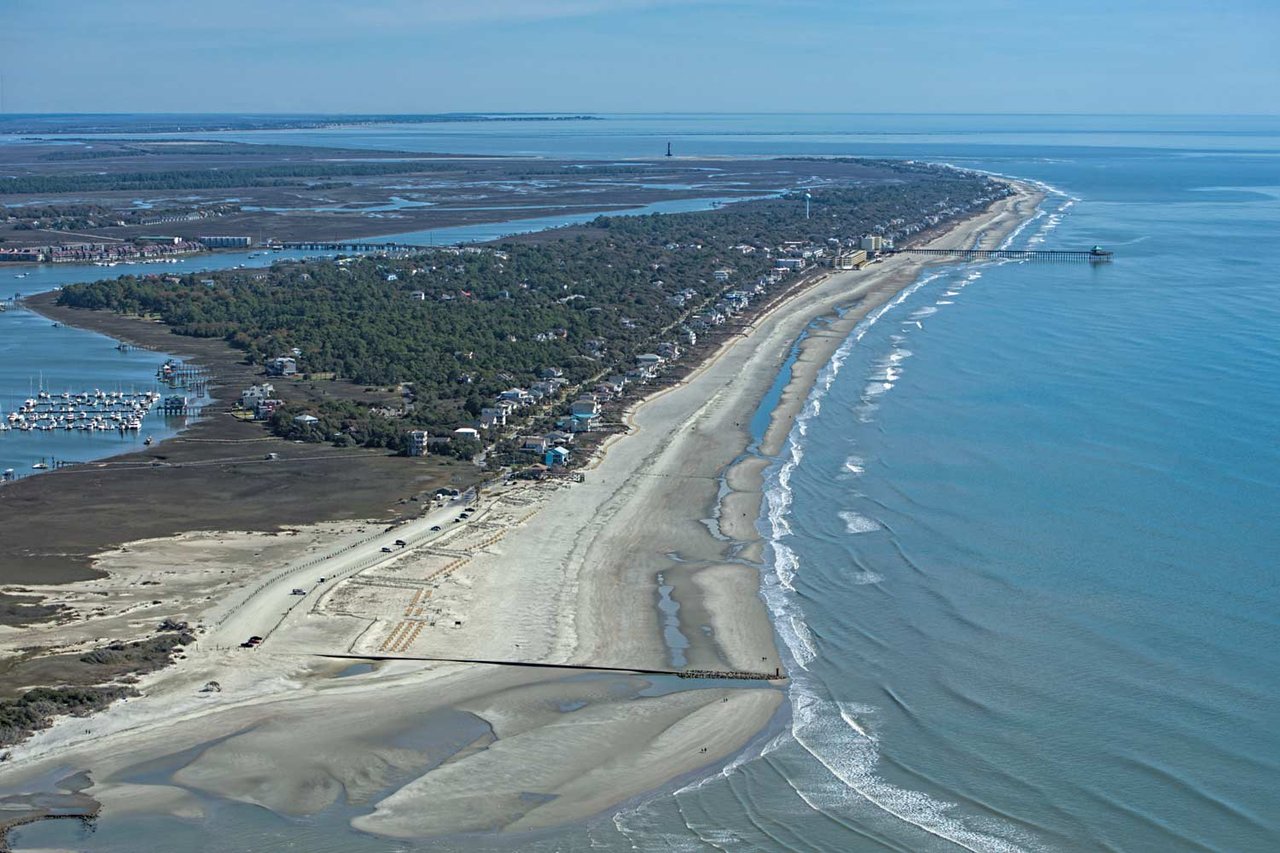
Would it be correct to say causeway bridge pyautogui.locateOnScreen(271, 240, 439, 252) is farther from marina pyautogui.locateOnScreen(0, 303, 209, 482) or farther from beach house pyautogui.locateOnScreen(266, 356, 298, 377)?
beach house pyautogui.locateOnScreen(266, 356, 298, 377)

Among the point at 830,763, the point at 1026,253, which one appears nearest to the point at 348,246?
the point at 1026,253

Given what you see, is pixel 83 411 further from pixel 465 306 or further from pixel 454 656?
pixel 454 656

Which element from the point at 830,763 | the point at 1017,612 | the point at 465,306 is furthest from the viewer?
the point at 465,306

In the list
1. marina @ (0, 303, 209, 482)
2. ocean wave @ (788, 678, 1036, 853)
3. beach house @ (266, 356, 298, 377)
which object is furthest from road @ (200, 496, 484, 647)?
beach house @ (266, 356, 298, 377)

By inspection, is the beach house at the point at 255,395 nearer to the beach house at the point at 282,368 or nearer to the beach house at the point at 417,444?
the beach house at the point at 282,368

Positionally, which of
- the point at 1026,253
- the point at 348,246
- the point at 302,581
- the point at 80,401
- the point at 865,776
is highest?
the point at 1026,253

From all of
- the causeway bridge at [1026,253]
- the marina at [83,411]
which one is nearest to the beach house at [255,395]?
the marina at [83,411]

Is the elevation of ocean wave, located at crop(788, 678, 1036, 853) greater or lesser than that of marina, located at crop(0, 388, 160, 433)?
lesser
